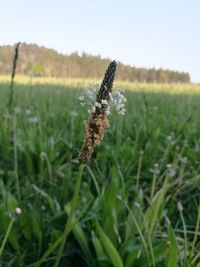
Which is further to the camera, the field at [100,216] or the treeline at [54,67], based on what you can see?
the treeline at [54,67]

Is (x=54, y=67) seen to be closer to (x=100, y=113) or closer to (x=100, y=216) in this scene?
(x=100, y=216)

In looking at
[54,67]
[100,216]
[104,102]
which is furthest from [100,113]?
[54,67]

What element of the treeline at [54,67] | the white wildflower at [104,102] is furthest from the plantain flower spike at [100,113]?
the treeline at [54,67]

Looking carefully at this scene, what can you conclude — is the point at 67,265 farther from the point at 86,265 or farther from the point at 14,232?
the point at 14,232

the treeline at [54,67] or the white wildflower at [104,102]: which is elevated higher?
the white wildflower at [104,102]

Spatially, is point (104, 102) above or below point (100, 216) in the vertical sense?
above

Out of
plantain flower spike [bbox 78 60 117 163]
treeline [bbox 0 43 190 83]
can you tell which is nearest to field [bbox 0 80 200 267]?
plantain flower spike [bbox 78 60 117 163]

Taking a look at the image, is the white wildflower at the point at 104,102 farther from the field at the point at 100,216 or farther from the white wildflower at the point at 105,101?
the field at the point at 100,216

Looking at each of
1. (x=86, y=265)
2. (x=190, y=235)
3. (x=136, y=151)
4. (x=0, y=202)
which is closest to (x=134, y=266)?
(x=86, y=265)
